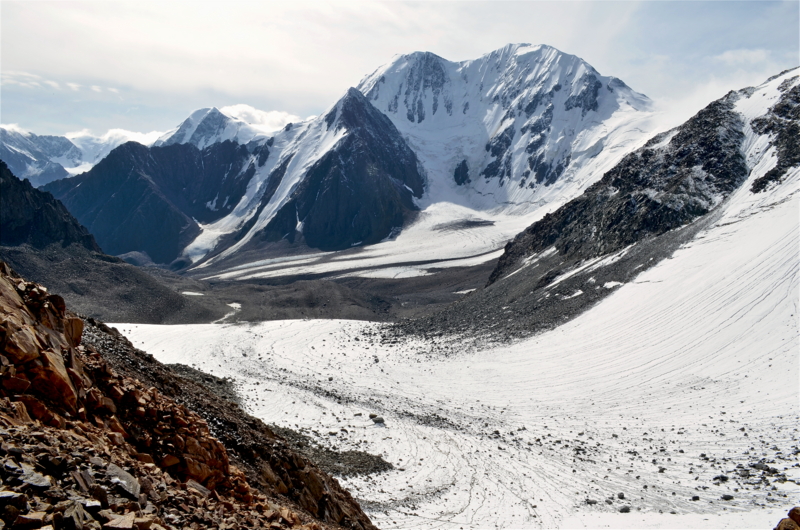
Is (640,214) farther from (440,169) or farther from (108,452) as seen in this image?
(440,169)

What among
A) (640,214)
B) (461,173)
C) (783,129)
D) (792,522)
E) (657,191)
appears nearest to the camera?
(792,522)

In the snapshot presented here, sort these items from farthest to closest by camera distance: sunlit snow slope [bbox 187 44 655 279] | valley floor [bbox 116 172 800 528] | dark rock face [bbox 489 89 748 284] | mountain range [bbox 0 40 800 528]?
1. sunlit snow slope [bbox 187 44 655 279]
2. dark rock face [bbox 489 89 748 284]
3. valley floor [bbox 116 172 800 528]
4. mountain range [bbox 0 40 800 528]

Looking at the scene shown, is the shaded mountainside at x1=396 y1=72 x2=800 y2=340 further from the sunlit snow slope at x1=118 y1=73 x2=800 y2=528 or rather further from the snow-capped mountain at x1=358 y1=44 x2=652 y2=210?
the snow-capped mountain at x1=358 y1=44 x2=652 y2=210

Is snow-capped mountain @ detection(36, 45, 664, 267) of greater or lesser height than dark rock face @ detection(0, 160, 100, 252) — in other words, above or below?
above

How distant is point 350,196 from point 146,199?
73044mm

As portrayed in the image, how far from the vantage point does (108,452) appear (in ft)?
24.8

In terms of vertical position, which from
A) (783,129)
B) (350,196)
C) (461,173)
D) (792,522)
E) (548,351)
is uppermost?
(461,173)

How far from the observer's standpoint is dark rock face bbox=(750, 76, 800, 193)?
45.2 metres

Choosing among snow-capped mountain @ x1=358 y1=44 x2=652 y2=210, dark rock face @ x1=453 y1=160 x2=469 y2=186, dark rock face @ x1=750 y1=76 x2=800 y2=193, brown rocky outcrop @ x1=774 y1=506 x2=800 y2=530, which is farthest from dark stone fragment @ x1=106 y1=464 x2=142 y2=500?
dark rock face @ x1=453 y1=160 x2=469 y2=186

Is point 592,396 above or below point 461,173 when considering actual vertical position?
below

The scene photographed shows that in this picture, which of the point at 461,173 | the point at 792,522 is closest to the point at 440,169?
the point at 461,173

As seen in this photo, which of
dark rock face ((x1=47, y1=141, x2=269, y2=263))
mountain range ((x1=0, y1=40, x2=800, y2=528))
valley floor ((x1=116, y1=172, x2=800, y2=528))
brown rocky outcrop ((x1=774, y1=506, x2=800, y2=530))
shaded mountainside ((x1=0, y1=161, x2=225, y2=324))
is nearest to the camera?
brown rocky outcrop ((x1=774, y1=506, x2=800, y2=530))

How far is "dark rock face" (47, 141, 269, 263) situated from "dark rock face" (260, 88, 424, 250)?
36.2m

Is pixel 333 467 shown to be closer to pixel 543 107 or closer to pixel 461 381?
pixel 461 381
